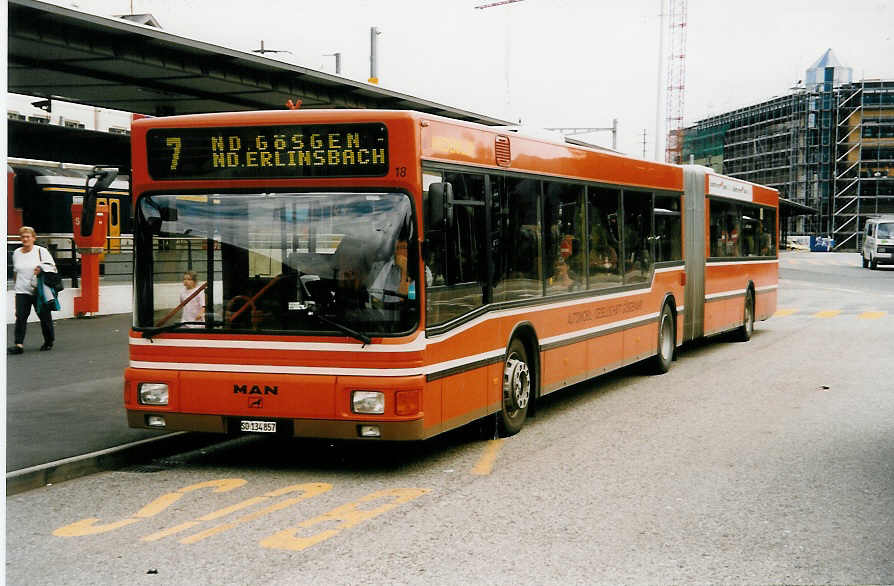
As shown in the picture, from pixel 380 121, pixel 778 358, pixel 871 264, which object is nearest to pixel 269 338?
pixel 380 121

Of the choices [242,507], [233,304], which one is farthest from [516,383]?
[242,507]

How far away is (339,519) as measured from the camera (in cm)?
691

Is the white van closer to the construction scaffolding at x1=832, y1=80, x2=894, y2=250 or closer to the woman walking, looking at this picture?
the woman walking

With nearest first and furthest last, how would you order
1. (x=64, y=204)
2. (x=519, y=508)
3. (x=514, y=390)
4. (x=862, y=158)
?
1. (x=519, y=508)
2. (x=514, y=390)
3. (x=64, y=204)
4. (x=862, y=158)

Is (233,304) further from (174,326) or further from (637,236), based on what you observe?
(637,236)

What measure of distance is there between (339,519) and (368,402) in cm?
126

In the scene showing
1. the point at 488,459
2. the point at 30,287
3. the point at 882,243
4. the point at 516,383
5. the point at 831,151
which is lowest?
the point at 488,459

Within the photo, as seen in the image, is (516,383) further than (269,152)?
Yes

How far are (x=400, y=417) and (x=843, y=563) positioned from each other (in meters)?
3.23

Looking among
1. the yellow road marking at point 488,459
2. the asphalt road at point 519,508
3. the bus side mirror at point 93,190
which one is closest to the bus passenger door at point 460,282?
the yellow road marking at point 488,459

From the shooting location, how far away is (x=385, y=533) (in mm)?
6531

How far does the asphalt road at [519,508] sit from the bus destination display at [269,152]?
2.24 metres

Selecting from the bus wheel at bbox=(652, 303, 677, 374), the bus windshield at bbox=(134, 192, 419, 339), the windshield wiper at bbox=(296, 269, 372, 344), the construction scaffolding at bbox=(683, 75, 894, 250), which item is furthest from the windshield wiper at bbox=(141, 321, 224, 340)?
the construction scaffolding at bbox=(683, 75, 894, 250)

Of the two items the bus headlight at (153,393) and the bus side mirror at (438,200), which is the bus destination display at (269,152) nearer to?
the bus side mirror at (438,200)
